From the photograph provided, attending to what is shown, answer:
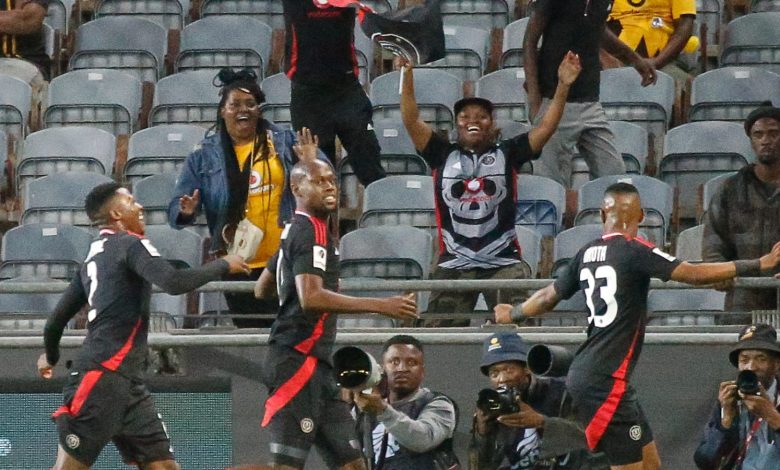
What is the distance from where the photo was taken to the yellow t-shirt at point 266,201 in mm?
10133

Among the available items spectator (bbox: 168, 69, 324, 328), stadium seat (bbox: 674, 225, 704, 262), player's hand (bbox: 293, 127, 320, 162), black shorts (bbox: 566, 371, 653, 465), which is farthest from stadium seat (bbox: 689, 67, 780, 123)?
black shorts (bbox: 566, 371, 653, 465)

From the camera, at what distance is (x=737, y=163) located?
38.4 ft

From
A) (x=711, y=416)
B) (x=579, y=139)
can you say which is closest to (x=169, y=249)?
(x=579, y=139)

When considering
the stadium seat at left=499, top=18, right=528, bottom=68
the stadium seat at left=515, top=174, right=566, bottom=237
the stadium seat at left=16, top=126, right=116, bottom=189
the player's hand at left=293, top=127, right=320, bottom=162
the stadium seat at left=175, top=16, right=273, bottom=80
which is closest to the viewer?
the player's hand at left=293, top=127, right=320, bottom=162

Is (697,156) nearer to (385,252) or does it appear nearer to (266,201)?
(385,252)

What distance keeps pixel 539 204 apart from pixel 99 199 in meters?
3.27

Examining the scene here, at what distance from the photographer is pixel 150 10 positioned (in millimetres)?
14078

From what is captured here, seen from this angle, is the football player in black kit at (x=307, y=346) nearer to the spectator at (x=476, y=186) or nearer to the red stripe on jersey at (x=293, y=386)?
the red stripe on jersey at (x=293, y=386)

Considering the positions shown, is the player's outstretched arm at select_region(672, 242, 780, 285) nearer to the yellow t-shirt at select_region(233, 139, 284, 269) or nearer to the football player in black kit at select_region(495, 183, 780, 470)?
the football player in black kit at select_region(495, 183, 780, 470)

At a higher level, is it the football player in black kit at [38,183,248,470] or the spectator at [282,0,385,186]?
the spectator at [282,0,385,186]

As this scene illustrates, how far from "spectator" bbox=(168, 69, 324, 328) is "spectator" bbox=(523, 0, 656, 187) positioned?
1.62 metres

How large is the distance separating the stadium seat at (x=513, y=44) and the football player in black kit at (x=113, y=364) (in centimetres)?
486

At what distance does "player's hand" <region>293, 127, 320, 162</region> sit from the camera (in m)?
9.80

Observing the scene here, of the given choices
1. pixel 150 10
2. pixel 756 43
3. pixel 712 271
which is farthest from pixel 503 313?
pixel 150 10
